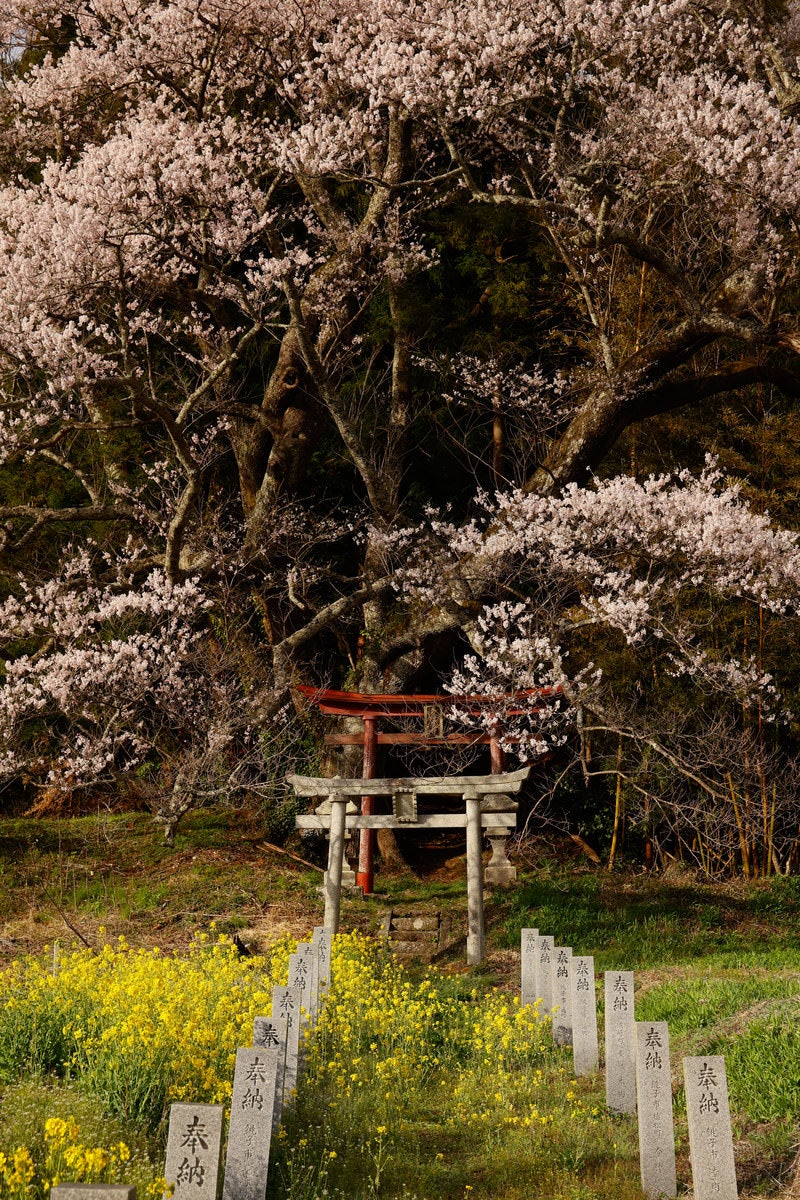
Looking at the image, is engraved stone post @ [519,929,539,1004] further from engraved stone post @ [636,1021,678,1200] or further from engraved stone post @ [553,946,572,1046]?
engraved stone post @ [636,1021,678,1200]

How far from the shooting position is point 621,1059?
6234 mm

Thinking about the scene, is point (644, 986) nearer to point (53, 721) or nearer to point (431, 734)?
point (431, 734)

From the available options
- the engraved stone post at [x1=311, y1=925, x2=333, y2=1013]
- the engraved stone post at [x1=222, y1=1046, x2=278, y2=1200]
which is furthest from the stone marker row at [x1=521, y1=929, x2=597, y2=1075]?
the engraved stone post at [x1=222, y1=1046, x2=278, y2=1200]

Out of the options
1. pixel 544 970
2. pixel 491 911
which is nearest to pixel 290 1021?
pixel 544 970

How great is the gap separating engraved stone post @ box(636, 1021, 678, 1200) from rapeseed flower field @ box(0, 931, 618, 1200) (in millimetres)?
557

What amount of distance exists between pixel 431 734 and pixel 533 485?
3.41m

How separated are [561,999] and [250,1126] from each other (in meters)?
3.70

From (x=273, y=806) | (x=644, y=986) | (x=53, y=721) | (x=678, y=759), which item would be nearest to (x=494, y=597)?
(x=678, y=759)

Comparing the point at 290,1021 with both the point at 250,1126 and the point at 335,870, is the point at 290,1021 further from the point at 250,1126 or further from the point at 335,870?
the point at 335,870

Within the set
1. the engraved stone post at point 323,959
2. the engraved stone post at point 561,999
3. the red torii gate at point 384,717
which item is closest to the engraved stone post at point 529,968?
the engraved stone post at point 561,999

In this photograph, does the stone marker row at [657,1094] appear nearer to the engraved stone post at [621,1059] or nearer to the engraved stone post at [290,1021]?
the engraved stone post at [621,1059]

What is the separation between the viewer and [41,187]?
44.4ft

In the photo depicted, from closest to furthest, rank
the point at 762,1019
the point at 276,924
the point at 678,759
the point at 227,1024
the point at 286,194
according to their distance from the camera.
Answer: the point at 227,1024, the point at 762,1019, the point at 276,924, the point at 678,759, the point at 286,194

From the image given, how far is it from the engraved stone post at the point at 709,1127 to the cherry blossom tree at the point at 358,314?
7596 mm
